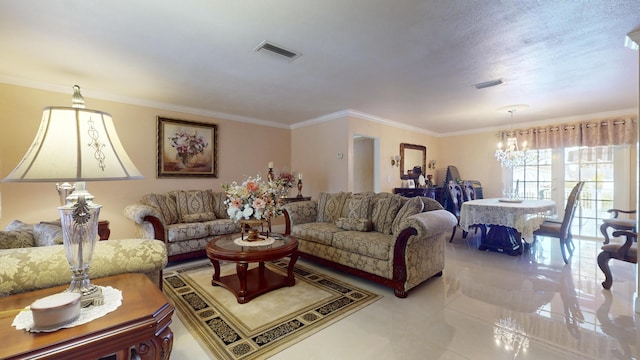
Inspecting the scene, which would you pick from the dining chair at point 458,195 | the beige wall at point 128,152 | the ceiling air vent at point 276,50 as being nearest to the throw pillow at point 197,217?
the beige wall at point 128,152

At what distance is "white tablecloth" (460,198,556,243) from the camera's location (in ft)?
12.1

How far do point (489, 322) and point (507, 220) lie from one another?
2.11 metres

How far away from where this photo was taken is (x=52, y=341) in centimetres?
89

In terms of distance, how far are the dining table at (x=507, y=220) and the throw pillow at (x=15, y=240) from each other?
4915 mm

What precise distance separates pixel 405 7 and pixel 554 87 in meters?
3.04

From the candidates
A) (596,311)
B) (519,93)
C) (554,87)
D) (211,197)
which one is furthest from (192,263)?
(554,87)

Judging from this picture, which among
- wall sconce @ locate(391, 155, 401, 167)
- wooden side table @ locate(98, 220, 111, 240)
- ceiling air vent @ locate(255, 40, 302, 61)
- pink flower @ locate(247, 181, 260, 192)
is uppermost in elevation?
ceiling air vent @ locate(255, 40, 302, 61)

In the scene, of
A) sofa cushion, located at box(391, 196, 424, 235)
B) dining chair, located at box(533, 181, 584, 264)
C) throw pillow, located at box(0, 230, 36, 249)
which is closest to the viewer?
throw pillow, located at box(0, 230, 36, 249)

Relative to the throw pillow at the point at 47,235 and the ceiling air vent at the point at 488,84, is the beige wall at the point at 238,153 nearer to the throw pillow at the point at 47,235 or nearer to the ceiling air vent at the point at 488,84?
the ceiling air vent at the point at 488,84

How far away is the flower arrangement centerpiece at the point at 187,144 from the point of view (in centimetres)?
460

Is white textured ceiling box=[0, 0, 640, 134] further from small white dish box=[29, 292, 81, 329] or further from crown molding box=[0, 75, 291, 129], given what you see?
small white dish box=[29, 292, 81, 329]

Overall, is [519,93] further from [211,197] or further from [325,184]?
[211,197]

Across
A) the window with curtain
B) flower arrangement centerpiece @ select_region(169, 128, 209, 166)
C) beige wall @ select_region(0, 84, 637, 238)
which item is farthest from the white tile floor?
flower arrangement centerpiece @ select_region(169, 128, 209, 166)

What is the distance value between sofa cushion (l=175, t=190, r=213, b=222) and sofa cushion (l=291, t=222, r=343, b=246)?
1608 mm
